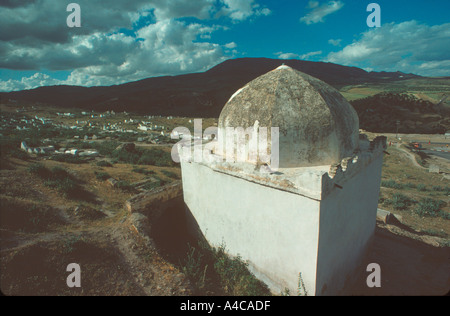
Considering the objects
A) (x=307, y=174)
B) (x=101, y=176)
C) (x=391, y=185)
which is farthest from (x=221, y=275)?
(x=391, y=185)

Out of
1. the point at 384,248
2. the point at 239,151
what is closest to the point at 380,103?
the point at 384,248

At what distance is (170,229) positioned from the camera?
280 inches

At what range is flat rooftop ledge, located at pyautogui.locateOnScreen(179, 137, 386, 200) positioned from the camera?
3.81 m

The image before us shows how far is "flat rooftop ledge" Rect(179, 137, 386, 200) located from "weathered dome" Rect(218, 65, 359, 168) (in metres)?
0.28

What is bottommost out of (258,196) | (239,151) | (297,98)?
(258,196)

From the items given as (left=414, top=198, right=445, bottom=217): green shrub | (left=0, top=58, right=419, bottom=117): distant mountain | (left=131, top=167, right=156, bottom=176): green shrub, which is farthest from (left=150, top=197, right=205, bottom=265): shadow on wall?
(left=0, top=58, right=419, bottom=117): distant mountain

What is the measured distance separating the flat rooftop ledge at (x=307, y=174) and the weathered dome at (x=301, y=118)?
0.91 ft

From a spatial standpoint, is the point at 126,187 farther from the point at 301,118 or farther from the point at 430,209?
the point at 430,209

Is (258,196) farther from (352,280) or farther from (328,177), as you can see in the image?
(352,280)

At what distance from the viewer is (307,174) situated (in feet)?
12.7

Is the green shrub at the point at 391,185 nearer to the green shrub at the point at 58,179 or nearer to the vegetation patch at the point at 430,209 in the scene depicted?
the vegetation patch at the point at 430,209

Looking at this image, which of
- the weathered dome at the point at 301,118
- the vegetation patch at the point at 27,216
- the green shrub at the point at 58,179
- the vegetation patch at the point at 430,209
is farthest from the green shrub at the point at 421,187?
the green shrub at the point at 58,179

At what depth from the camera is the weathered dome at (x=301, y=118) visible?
4.62 metres

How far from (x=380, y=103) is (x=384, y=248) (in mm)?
54039
